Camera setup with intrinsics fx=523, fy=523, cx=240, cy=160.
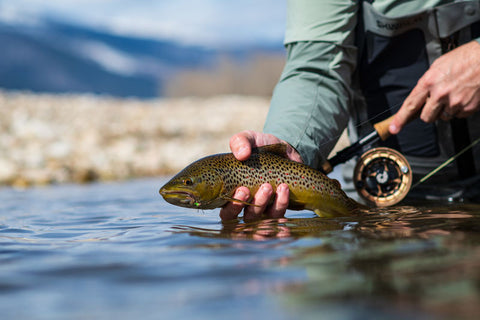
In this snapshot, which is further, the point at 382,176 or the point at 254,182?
the point at 382,176

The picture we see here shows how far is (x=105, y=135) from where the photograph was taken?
34.1 ft

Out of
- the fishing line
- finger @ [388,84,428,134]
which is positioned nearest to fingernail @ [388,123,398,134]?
finger @ [388,84,428,134]

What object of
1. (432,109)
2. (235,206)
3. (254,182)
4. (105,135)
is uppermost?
(105,135)

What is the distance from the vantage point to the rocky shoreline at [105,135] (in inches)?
320

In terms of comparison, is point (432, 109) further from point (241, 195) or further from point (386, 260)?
point (386, 260)

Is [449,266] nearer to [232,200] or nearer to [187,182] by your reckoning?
[232,200]

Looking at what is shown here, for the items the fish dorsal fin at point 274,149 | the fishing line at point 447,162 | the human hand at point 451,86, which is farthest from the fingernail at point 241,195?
the fishing line at point 447,162

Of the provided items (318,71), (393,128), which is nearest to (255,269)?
(393,128)

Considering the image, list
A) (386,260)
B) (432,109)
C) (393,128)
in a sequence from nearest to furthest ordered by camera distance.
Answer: (386,260) → (432,109) → (393,128)

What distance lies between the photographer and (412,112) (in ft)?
8.60

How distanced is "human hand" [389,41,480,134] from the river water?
51 centimetres

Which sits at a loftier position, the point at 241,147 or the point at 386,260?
the point at 241,147

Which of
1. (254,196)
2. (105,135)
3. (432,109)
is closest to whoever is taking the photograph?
(254,196)

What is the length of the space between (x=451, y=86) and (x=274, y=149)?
2.92ft
